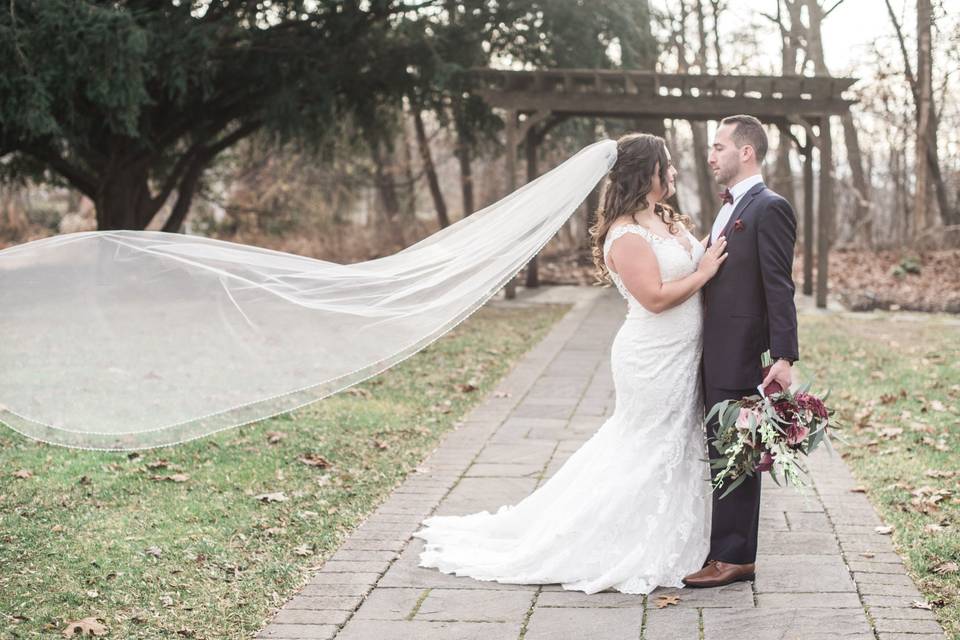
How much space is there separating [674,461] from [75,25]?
36.2 ft

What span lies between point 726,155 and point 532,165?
14.5m

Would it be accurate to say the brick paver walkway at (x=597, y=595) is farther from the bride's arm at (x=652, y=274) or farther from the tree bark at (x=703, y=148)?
the tree bark at (x=703, y=148)

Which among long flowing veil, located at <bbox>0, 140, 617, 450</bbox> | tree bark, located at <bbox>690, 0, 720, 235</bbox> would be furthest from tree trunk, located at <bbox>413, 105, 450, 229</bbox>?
long flowing veil, located at <bbox>0, 140, 617, 450</bbox>

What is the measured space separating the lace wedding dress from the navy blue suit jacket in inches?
6.7

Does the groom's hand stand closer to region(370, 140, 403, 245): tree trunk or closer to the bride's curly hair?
the bride's curly hair

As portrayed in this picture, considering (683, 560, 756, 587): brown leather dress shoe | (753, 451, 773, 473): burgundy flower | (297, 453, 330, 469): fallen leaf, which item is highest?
(753, 451, 773, 473): burgundy flower

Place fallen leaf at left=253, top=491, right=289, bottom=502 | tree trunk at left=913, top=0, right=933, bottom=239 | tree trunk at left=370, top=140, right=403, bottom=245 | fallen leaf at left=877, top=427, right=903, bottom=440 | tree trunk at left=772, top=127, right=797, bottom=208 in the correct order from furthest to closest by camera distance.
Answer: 1. tree trunk at left=772, top=127, right=797, bottom=208
2. tree trunk at left=370, top=140, right=403, bottom=245
3. tree trunk at left=913, top=0, right=933, bottom=239
4. fallen leaf at left=877, top=427, right=903, bottom=440
5. fallen leaf at left=253, top=491, right=289, bottom=502

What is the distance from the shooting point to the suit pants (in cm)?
471

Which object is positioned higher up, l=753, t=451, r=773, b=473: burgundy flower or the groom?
the groom

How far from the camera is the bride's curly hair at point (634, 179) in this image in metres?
4.72

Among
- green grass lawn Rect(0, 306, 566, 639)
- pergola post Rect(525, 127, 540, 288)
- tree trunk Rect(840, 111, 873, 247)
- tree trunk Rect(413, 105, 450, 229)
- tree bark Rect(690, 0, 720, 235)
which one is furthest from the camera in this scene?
tree bark Rect(690, 0, 720, 235)

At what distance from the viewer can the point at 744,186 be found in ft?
15.3

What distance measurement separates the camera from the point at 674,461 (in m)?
4.83

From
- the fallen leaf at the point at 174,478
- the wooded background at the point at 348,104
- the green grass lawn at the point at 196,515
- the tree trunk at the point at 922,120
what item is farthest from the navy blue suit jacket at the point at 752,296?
the tree trunk at the point at 922,120
